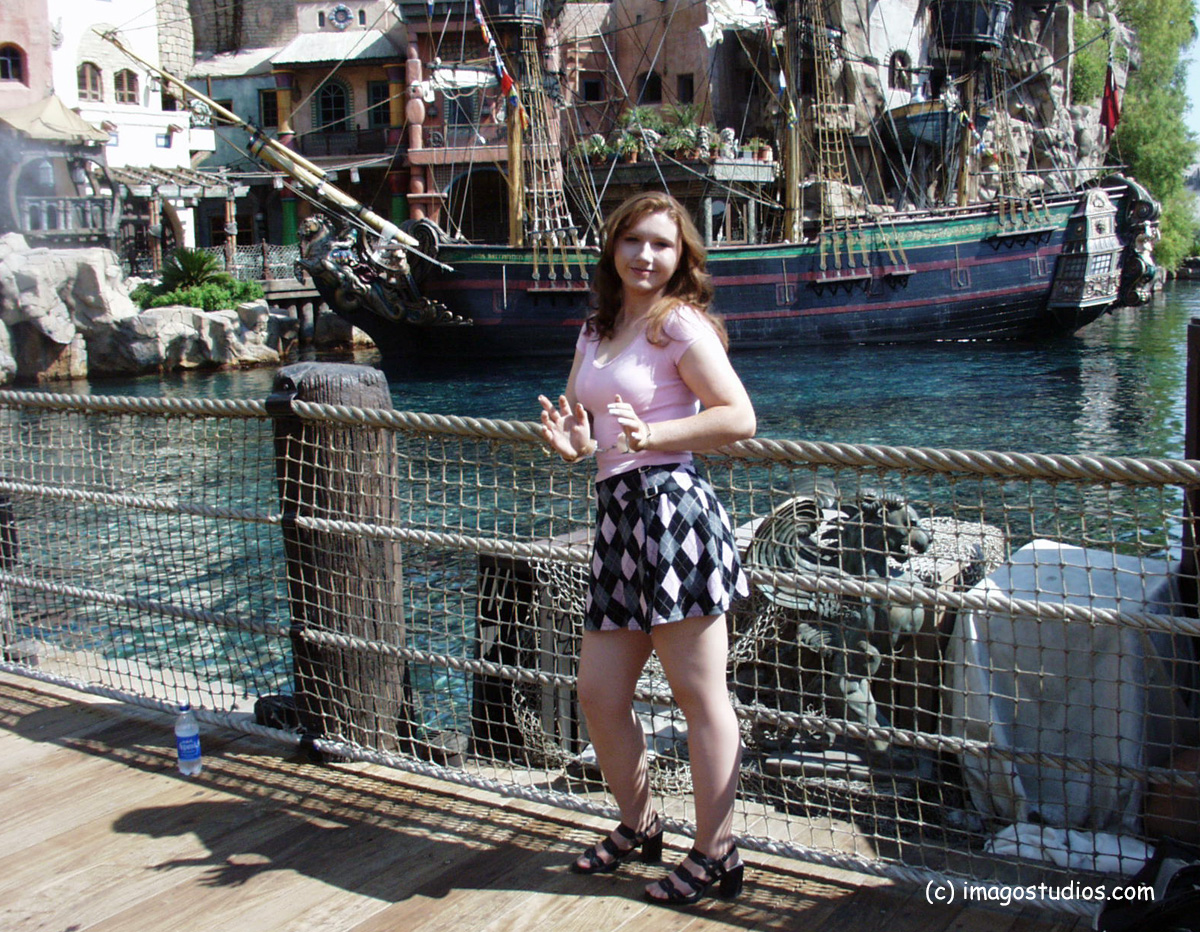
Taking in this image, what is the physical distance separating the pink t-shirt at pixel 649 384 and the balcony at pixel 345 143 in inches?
1480

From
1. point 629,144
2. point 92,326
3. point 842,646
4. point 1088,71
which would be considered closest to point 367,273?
point 92,326

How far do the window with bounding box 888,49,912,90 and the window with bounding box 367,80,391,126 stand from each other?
54.5 ft

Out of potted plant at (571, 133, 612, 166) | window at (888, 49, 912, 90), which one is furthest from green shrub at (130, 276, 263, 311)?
window at (888, 49, 912, 90)

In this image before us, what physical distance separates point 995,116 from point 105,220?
27.2 metres

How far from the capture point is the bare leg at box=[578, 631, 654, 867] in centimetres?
263

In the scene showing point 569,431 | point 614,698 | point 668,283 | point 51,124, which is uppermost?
point 51,124

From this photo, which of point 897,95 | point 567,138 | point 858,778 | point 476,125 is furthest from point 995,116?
point 858,778

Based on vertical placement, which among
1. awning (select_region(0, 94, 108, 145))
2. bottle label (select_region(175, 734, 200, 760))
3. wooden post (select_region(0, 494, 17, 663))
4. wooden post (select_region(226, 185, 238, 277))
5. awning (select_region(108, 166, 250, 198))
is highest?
awning (select_region(0, 94, 108, 145))

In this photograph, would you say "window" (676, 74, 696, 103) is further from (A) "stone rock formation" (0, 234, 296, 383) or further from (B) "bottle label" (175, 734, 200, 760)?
(B) "bottle label" (175, 734, 200, 760)

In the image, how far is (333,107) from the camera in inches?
1559

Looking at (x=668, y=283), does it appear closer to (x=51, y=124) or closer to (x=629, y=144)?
(x=629, y=144)

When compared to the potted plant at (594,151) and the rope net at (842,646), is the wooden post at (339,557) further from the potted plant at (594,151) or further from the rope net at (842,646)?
the potted plant at (594,151)

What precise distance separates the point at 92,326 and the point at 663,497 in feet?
88.1

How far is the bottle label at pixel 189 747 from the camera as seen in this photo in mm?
3441
